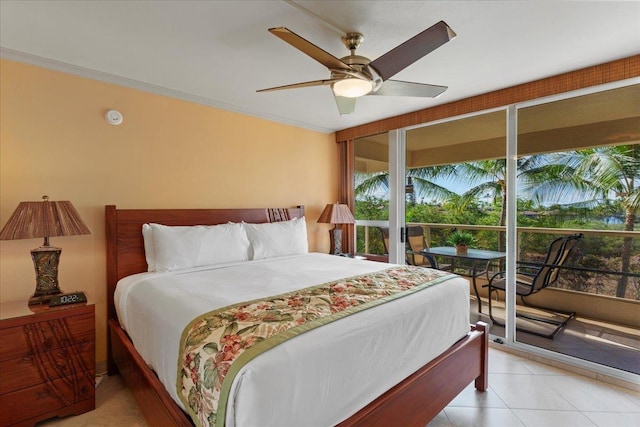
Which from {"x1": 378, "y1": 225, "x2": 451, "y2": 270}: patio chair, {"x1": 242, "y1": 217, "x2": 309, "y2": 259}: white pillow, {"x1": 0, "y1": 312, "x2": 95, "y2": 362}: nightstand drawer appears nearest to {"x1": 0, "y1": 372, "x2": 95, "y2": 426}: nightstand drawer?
{"x1": 0, "y1": 312, "x2": 95, "y2": 362}: nightstand drawer

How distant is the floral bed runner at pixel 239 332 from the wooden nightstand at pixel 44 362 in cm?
119

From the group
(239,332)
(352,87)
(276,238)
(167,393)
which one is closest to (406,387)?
(239,332)

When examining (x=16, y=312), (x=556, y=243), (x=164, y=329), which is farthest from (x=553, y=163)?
(x=16, y=312)

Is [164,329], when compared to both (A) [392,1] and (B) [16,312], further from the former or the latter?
(A) [392,1]

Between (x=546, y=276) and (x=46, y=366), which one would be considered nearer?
(x=46, y=366)

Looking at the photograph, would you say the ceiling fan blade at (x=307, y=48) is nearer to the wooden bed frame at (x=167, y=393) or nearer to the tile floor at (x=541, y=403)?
the wooden bed frame at (x=167, y=393)

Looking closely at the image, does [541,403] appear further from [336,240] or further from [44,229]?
[44,229]

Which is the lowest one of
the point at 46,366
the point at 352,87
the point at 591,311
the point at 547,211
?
the point at 46,366

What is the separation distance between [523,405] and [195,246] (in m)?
2.72

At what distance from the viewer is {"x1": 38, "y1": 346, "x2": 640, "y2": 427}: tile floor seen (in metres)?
2.02

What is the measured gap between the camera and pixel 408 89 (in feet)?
7.18

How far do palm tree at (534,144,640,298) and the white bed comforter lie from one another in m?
1.42

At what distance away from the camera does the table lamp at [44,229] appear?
78.0 inches

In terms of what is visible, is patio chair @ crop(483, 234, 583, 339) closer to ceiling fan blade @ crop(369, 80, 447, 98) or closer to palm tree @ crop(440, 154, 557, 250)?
palm tree @ crop(440, 154, 557, 250)
